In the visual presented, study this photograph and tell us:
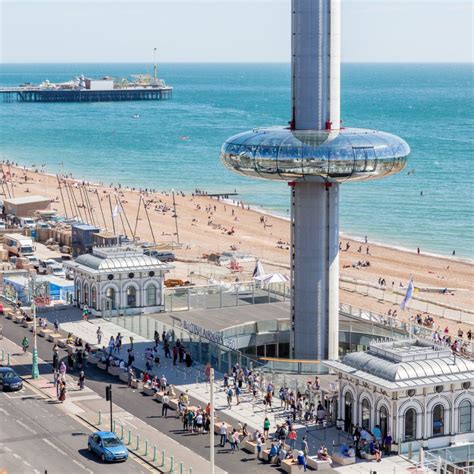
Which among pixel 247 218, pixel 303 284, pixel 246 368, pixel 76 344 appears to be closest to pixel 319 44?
pixel 303 284

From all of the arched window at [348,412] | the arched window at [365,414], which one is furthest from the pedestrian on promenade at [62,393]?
the arched window at [365,414]

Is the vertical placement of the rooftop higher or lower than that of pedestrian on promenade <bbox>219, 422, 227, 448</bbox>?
higher

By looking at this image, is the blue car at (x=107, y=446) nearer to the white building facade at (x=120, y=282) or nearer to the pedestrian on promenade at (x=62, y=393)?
the pedestrian on promenade at (x=62, y=393)

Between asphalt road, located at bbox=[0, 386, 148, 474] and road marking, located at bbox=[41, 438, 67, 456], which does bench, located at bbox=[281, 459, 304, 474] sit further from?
road marking, located at bbox=[41, 438, 67, 456]

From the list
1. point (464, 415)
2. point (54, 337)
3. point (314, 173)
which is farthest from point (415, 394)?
point (54, 337)

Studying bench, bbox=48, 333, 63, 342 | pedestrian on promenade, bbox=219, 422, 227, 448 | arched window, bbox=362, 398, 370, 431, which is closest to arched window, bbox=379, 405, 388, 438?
arched window, bbox=362, 398, 370, 431

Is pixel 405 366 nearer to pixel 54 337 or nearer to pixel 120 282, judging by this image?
pixel 54 337

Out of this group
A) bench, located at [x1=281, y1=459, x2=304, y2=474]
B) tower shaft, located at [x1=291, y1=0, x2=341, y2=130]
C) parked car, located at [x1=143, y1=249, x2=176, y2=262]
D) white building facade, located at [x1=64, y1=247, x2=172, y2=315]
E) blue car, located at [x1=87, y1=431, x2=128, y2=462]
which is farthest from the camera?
parked car, located at [x1=143, y1=249, x2=176, y2=262]
